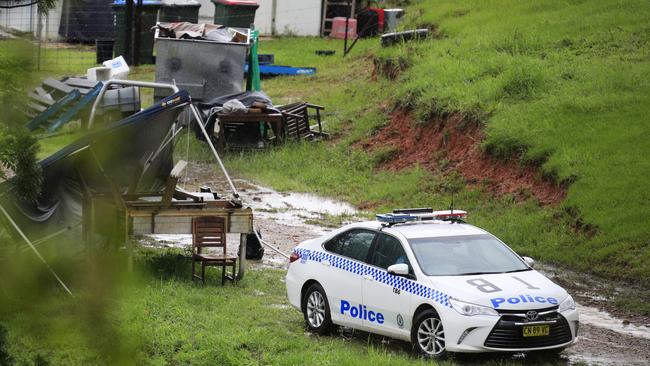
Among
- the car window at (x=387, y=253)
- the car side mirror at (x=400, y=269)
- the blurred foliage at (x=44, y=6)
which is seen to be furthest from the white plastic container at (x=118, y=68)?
the blurred foliage at (x=44, y=6)

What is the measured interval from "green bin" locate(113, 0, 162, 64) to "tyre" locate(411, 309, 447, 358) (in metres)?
29.1

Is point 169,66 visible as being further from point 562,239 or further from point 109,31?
point 562,239

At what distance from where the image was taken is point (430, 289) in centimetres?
1083

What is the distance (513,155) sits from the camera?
72.3 feet

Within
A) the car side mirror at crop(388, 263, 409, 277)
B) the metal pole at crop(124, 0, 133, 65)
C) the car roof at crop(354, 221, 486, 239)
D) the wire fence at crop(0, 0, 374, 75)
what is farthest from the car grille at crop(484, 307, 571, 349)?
the metal pole at crop(124, 0, 133, 65)

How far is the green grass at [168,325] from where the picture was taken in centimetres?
226

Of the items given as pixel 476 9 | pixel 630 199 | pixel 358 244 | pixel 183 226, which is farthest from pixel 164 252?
pixel 476 9

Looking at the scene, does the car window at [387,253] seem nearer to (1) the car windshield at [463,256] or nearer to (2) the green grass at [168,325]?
(1) the car windshield at [463,256]

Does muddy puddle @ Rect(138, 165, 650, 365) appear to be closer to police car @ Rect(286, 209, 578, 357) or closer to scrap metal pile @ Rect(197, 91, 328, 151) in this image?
police car @ Rect(286, 209, 578, 357)

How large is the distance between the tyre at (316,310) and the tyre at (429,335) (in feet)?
4.76

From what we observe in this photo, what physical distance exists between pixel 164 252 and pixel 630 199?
26.2ft

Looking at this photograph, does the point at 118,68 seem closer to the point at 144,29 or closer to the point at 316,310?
the point at 144,29

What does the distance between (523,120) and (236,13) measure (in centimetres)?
1768

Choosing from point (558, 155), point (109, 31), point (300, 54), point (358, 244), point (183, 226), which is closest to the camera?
point (358, 244)
